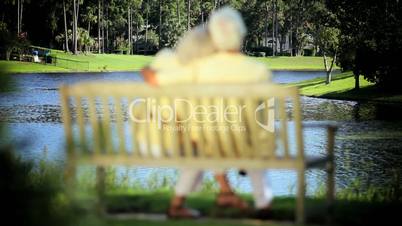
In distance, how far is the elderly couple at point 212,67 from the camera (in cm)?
634

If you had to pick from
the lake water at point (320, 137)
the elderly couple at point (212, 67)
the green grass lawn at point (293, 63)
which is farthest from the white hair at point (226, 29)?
the green grass lawn at point (293, 63)

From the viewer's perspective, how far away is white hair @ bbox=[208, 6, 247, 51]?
6.29 metres

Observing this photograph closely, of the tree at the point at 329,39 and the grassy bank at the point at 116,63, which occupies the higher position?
the tree at the point at 329,39

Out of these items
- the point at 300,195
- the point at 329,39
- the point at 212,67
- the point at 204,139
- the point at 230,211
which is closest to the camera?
the point at 300,195

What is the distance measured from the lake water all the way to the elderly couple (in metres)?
1.29

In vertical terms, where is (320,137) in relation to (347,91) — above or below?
below

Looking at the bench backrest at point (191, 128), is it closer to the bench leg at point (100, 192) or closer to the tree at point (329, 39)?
the bench leg at point (100, 192)

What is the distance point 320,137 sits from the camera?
1067 inches

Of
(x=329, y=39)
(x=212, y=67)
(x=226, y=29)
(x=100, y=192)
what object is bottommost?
(x=100, y=192)

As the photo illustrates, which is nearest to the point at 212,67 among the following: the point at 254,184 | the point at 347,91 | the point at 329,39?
the point at 254,184

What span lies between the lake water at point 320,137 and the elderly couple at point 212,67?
4.22ft

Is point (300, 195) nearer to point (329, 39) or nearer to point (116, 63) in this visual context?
point (329, 39)

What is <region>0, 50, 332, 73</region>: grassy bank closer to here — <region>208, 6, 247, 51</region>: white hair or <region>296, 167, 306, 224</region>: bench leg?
<region>208, 6, 247, 51</region>: white hair

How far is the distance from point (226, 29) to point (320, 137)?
69.6ft
